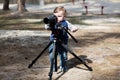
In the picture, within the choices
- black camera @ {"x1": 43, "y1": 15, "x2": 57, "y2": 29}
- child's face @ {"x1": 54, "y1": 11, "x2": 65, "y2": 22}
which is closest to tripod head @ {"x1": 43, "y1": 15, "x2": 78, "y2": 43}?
black camera @ {"x1": 43, "y1": 15, "x2": 57, "y2": 29}

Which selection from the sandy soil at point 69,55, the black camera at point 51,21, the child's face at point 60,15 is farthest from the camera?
the sandy soil at point 69,55

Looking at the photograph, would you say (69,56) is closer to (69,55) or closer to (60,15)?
(69,55)

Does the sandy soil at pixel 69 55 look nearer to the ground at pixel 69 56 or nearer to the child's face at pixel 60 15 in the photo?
the ground at pixel 69 56

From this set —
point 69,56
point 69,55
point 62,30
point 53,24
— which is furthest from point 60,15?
point 69,55

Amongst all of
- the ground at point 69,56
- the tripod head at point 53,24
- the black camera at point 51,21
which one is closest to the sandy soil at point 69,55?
the ground at point 69,56

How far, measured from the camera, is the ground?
7301 mm

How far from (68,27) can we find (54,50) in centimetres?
67

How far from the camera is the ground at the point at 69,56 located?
7.30m

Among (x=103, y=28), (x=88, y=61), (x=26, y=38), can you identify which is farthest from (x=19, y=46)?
(x=103, y=28)

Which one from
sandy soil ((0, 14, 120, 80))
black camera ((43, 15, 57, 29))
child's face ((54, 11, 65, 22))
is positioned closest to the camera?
black camera ((43, 15, 57, 29))

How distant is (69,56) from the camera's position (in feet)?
30.0

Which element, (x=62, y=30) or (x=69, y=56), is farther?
(x=69, y=56)

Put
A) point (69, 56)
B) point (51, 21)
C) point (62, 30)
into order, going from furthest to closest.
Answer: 1. point (69, 56)
2. point (62, 30)
3. point (51, 21)

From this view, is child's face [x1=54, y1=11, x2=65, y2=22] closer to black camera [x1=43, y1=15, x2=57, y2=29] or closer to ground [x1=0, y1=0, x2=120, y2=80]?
black camera [x1=43, y1=15, x2=57, y2=29]
